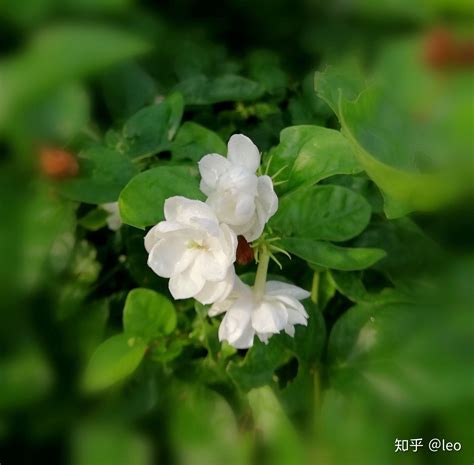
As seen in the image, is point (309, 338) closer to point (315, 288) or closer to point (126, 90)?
point (315, 288)

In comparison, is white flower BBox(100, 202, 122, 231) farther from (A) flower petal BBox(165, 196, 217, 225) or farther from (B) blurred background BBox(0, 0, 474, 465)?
(A) flower petal BBox(165, 196, 217, 225)

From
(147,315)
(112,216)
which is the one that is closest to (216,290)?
(147,315)

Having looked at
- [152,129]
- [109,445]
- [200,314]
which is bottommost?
[109,445]

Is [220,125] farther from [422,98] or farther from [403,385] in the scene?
[403,385]

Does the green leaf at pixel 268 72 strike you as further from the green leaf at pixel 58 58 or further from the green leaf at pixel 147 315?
the green leaf at pixel 147 315

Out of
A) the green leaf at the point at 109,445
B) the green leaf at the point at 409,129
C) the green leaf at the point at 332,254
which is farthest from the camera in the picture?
the green leaf at the point at 109,445

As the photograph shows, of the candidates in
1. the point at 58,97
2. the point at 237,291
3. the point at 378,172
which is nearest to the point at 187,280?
the point at 237,291

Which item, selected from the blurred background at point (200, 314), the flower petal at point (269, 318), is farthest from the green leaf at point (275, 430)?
the flower petal at point (269, 318)

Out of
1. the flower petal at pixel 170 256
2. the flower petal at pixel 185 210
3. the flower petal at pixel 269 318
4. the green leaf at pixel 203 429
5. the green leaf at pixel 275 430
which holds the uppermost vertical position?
the flower petal at pixel 185 210
